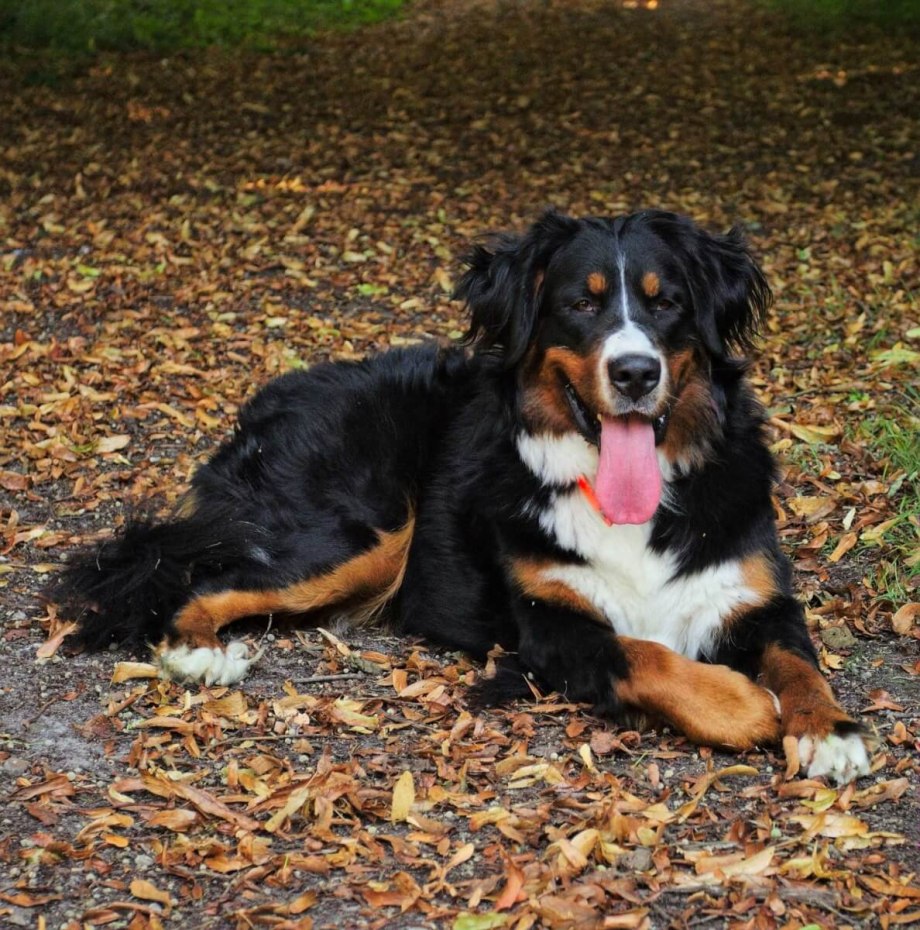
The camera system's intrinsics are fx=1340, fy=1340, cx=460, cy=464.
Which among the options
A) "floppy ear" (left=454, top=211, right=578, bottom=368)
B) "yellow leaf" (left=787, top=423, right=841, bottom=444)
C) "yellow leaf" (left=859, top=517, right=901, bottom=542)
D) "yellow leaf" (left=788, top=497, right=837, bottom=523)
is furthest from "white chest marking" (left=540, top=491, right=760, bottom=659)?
"yellow leaf" (left=787, top=423, right=841, bottom=444)

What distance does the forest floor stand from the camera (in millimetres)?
3412

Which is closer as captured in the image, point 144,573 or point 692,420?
point 692,420

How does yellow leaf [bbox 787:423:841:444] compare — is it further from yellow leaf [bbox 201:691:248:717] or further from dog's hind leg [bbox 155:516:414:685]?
yellow leaf [bbox 201:691:248:717]

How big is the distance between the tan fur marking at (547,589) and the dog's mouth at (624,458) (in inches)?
11.8

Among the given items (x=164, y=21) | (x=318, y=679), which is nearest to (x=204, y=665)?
(x=318, y=679)

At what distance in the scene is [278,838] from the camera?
3.61 m

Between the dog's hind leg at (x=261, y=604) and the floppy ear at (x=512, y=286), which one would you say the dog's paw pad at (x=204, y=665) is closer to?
the dog's hind leg at (x=261, y=604)

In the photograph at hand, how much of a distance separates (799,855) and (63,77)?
1327 centimetres

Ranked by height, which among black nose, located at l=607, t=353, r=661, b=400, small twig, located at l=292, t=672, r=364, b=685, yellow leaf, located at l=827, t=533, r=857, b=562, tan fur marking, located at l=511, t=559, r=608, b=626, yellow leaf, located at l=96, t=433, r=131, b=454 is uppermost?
black nose, located at l=607, t=353, r=661, b=400

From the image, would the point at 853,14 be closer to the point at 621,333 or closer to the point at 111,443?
the point at 111,443

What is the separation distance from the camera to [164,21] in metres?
17.0

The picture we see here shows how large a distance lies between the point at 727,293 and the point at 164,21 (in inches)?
559

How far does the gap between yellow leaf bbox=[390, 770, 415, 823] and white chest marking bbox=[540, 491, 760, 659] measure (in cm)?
96

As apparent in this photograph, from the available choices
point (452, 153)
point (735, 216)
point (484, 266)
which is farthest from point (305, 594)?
point (452, 153)
